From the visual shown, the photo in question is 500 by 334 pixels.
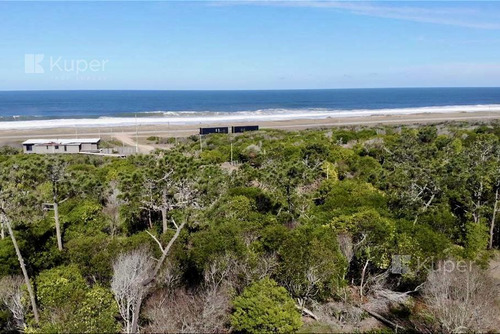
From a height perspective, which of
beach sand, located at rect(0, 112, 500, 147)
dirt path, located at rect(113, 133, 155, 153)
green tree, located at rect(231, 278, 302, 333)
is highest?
beach sand, located at rect(0, 112, 500, 147)

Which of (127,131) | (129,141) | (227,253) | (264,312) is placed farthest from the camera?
(127,131)

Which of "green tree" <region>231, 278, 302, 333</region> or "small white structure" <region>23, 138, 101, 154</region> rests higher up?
"small white structure" <region>23, 138, 101, 154</region>

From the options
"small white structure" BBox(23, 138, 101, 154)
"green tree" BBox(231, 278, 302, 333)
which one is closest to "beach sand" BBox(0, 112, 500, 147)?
"small white structure" BBox(23, 138, 101, 154)

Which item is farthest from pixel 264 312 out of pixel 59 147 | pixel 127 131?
pixel 127 131

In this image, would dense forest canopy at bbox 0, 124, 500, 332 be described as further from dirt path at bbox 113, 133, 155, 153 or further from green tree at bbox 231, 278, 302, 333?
dirt path at bbox 113, 133, 155, 153

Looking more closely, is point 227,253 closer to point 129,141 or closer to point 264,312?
point 264,312

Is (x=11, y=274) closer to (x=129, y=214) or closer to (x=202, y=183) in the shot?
(x=129, y=214)

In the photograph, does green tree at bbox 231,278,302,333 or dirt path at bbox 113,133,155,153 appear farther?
dirt path at bbox 113,133,155,153
